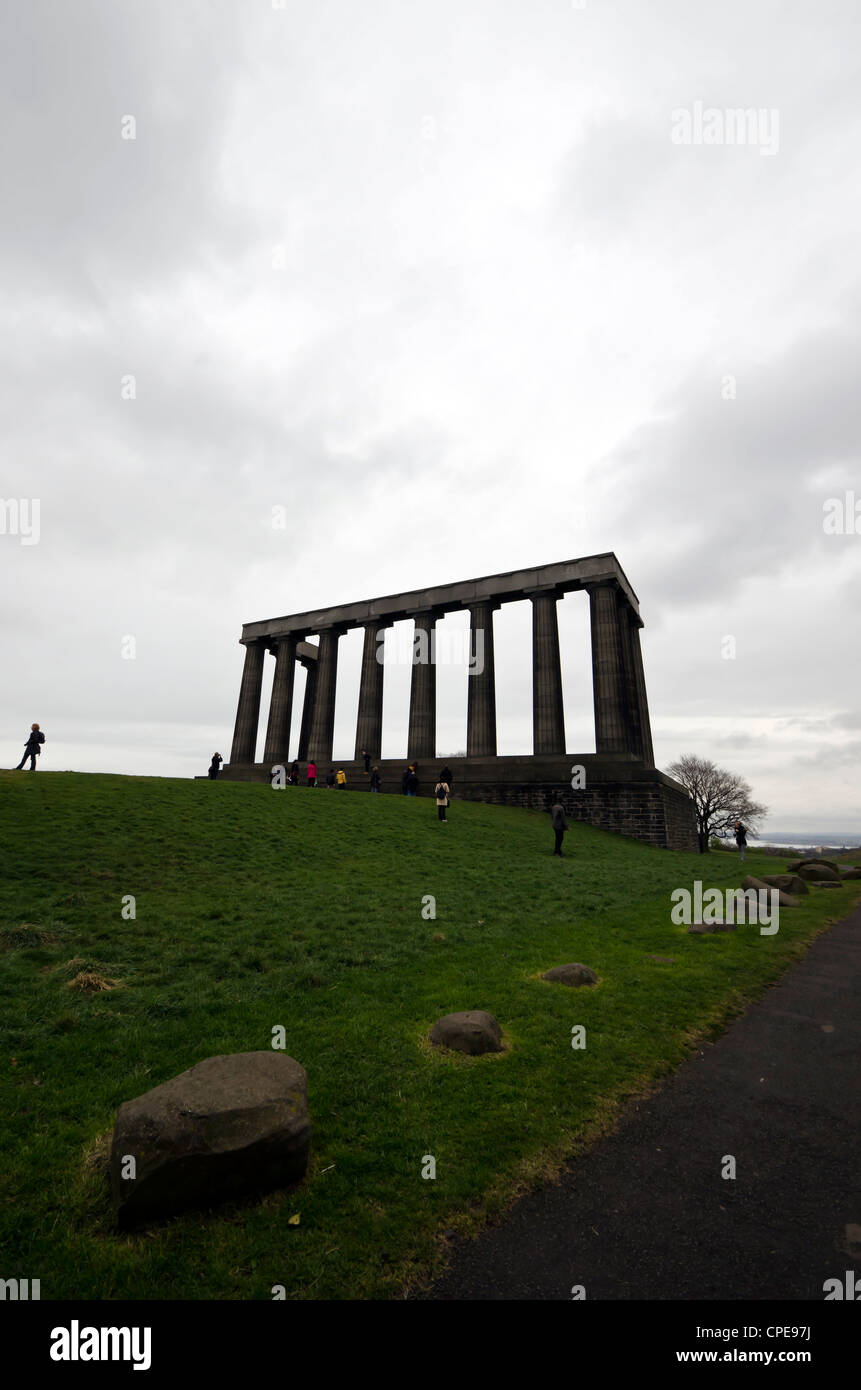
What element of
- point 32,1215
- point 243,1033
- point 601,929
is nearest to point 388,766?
point 601,929

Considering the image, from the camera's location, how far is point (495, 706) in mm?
46500

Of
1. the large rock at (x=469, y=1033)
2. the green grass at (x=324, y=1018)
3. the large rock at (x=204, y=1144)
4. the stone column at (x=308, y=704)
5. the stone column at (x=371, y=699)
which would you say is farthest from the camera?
the stone column at (x=308, y=704)

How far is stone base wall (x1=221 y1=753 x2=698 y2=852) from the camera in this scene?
37875 mm

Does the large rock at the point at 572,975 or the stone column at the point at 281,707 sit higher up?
the stone column at the point at 281,707

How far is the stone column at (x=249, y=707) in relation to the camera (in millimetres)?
56906

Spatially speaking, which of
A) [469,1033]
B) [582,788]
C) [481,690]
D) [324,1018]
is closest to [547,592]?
[481,690]

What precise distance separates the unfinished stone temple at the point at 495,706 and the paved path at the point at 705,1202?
32501mm

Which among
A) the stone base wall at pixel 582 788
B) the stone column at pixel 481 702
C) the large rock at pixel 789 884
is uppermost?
the stone column at pixel 481 702

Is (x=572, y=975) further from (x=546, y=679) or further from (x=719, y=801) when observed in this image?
(x=719, y=801)

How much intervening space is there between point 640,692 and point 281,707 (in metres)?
32.8

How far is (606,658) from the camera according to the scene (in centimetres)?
4394


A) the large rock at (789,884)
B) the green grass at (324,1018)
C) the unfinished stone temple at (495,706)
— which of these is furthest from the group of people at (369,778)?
the large rock at (789,884)

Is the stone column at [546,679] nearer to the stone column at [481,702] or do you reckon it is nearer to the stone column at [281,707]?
the stone column at [481,702]

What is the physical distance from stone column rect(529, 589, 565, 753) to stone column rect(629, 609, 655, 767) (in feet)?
30.0
